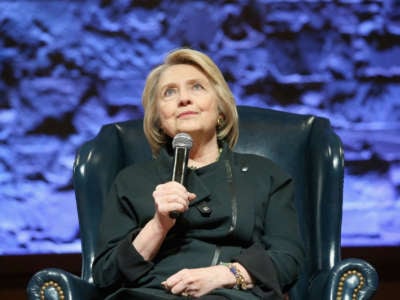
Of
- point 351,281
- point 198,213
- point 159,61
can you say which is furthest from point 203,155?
point 159,61

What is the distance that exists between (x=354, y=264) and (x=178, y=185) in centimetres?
54

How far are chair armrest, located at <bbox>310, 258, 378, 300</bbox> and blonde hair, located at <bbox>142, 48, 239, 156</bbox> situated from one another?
54 cm

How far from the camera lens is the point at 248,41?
387 cm

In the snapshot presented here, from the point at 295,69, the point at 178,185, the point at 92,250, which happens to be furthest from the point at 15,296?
the point at 178,185

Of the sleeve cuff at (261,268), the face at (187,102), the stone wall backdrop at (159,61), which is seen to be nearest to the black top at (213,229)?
the sleeve cuff at (261,268)

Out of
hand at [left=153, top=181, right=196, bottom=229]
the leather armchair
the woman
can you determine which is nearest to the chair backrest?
the leather armchair

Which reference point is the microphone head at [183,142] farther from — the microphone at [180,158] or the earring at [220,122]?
the earring at [220,122]

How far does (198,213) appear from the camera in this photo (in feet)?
7.95

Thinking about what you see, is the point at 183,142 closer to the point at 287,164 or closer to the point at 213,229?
the point at 213,229

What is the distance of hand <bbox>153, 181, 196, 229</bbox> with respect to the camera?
214cm

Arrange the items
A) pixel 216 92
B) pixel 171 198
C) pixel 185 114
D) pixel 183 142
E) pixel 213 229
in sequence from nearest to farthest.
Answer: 1. pixel 171 198
2. pixel 183 142
3. pixel 213 229
4. pixel 185 114
5. pixel 216 92

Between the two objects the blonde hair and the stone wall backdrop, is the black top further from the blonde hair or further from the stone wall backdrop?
the stone wall backdrop

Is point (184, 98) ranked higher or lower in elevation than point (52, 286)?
higher

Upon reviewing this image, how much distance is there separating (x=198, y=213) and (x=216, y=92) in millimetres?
408
